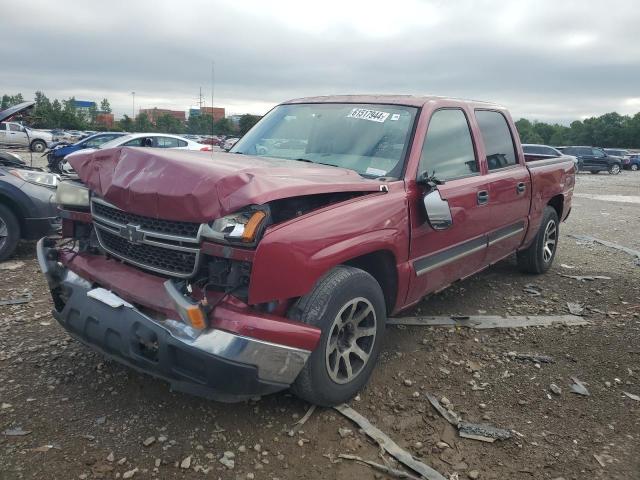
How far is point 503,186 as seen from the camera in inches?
179

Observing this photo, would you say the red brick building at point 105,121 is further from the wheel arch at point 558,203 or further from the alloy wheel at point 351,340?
the alloy wheel at point 351,340

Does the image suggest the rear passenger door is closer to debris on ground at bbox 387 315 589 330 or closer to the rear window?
the rear window

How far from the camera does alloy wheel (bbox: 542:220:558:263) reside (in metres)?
5.88

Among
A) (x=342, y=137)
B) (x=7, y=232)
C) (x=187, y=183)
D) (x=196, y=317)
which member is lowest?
(x=7, y=232)

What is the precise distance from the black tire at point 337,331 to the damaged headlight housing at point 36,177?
15.3 ft

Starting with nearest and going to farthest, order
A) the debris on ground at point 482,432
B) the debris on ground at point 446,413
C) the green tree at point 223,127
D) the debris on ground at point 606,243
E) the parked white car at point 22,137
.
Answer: the debris on ground at point 482,432, the debris on ground at point 446,413, the green tree at point 223,127, the debris on ground at point 606,243, the parked white car at point 22,137

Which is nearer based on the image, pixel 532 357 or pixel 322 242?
pixel 322 242

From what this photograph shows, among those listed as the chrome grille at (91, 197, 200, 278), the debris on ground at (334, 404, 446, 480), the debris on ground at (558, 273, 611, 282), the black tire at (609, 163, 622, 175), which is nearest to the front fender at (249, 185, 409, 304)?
the chrome grille at (91, 197, 200, 278)

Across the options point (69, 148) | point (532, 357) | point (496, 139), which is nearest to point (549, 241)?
point (496, 139)

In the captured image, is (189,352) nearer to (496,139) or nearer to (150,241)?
Result: (150,241)

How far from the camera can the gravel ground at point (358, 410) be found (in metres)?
2.60

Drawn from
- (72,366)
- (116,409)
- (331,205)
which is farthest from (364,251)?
(72,366)

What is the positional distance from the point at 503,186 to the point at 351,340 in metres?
2.29

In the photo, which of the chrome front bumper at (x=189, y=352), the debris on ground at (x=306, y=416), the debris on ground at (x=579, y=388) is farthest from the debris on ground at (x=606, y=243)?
the chrome front bumper at (x=189, y=352)
